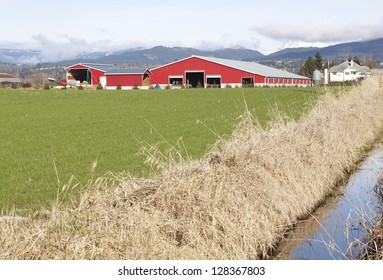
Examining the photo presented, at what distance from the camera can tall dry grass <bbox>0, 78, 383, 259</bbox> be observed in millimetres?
7184

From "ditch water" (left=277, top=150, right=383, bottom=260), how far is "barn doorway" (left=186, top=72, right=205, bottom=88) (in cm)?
6176

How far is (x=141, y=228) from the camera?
25.1ft

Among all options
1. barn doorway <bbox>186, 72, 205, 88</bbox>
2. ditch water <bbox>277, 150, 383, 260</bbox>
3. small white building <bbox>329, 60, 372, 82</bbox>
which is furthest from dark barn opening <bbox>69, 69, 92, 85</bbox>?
small white building <bbox>329, 60, 372, 82</bbox>

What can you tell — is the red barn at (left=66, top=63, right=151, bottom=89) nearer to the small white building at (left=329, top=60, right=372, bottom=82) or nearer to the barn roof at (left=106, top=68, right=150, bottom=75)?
the barn roof at (left=106, top=68, right=150, bottom=75)

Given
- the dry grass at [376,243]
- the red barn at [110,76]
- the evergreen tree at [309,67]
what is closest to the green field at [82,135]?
the dry grass at [376,243]

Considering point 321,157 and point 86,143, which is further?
point 86,143

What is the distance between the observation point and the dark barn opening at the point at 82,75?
80688mm

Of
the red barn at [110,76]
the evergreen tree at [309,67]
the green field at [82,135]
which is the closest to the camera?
the green field at [82,135]

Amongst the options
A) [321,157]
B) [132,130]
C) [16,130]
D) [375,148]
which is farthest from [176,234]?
[16,130]

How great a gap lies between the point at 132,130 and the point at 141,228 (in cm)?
1526

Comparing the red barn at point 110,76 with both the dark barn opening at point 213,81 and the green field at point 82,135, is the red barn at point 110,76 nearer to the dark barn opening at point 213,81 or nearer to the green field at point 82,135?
the dark barn opening at point 213,81

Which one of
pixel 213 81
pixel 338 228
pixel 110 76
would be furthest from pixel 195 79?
pixel 338 228

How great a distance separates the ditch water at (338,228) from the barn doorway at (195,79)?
61763 mm
